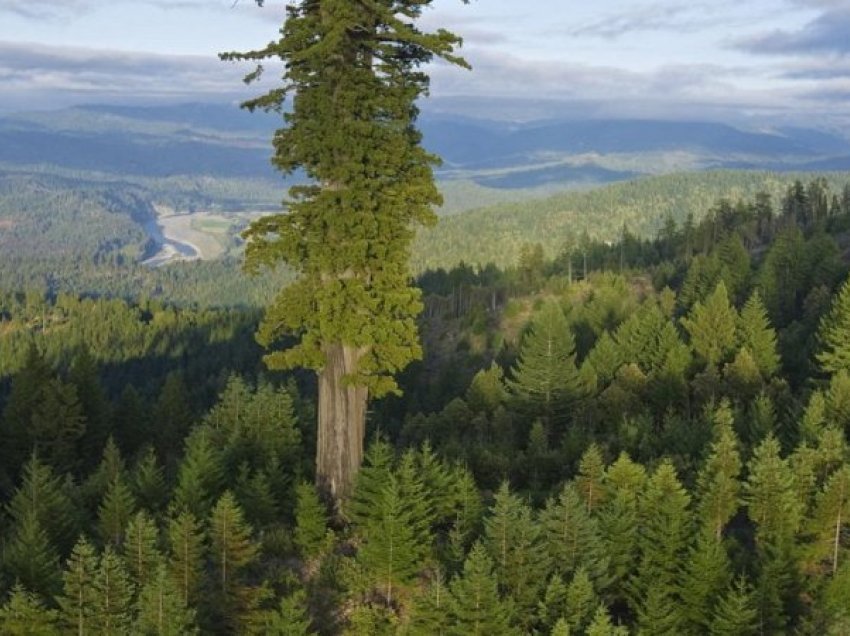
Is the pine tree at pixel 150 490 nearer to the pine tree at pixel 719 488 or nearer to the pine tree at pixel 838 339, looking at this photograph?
the pine tree at pixel 719 488

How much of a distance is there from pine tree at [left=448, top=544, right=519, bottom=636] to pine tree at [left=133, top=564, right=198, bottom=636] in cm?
442

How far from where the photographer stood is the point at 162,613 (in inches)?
553

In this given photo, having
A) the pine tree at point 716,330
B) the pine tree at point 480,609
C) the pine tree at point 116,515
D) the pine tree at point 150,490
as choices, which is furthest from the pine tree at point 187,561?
the pine tree at point 716,330

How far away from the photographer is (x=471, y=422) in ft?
163

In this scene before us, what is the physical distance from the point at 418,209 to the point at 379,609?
8.56 m

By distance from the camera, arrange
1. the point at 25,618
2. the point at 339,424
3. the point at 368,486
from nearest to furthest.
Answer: the point at 25,618 < the point at 368,486 < the point at 339,424

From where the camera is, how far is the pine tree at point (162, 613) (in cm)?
1398

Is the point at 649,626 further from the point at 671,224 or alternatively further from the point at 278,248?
the point at 671,224


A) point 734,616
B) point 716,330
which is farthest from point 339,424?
point 716,330

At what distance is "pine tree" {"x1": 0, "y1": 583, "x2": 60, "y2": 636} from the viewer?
1457 cm

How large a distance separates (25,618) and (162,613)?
8.64 feet

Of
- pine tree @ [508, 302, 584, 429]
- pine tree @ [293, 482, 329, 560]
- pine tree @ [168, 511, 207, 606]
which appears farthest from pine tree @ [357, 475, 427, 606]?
pine tree @ [508, 302, 584, 429]

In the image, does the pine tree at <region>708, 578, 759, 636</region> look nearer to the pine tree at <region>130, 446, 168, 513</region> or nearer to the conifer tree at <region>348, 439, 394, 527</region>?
the conifer tree at <region>348, 439, 394, 527</region>

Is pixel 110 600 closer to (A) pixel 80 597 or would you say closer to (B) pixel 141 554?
(A) pixel 80 597
